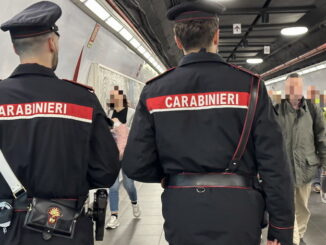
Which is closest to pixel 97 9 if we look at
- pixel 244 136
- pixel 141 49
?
pixel 244 136

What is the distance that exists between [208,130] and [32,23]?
1022mm

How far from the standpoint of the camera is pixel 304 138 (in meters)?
3.55

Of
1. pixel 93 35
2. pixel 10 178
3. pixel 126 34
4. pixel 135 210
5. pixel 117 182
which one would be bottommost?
pixel 135 210

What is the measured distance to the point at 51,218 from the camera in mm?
1646

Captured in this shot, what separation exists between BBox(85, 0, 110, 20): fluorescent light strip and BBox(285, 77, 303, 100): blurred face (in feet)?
7.76

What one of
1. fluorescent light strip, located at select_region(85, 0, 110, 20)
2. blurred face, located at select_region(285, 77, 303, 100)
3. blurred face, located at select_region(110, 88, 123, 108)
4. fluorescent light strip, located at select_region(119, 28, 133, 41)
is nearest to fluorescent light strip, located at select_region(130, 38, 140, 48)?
fluorescent light strip, located at select_region(119, 28, 133, 41)

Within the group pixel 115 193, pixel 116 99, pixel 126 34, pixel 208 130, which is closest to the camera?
pixel 208 130

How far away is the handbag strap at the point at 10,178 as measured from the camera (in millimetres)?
1617

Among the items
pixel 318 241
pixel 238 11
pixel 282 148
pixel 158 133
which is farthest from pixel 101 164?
pixel 238 11

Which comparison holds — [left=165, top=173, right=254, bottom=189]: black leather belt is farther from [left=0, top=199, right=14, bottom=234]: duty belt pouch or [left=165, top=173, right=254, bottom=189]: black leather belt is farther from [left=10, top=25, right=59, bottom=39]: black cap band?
[left=10, top=25, right=59, bottom=39]: black cap band

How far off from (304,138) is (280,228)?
6.93ft

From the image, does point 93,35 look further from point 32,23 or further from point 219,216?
point 219,216

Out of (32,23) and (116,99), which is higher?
(32,23)

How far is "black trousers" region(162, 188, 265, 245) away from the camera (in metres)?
1.65
